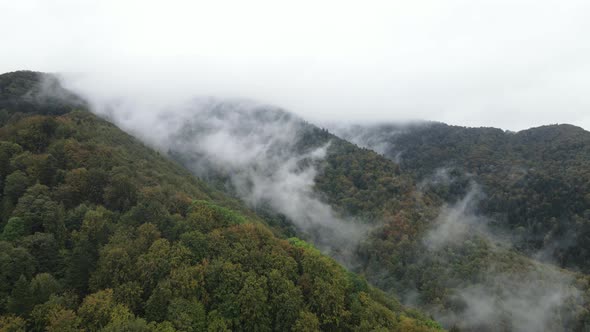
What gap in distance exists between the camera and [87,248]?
63.7 m

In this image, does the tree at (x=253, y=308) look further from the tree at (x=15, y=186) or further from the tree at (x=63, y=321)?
the tree at (x=15, y=186)

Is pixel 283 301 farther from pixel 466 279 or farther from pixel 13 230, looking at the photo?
pixel 466 279

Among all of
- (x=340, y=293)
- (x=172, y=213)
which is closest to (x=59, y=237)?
(x=172, y=213)

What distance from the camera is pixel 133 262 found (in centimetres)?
6391

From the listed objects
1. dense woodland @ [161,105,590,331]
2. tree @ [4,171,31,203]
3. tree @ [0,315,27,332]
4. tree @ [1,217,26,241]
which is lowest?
dense woodland @ [161,105,590,331]

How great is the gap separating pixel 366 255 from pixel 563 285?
73.1m

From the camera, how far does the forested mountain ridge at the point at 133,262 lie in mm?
55594

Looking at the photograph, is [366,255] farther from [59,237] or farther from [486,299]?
[59,237]

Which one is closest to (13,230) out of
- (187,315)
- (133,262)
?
(133,262)

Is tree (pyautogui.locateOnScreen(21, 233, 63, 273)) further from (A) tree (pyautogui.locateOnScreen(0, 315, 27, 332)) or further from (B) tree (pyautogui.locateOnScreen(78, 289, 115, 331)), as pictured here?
(B) tree (pyautogui.locateOnScreen(78, 289, 115, 331))

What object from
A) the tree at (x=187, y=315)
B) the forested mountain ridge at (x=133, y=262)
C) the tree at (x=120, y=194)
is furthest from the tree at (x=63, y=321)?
the tree at (x=120, y=194)

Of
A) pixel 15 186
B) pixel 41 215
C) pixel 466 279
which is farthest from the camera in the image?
pixel 466 279

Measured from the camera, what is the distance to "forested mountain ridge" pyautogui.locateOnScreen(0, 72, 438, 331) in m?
55.6

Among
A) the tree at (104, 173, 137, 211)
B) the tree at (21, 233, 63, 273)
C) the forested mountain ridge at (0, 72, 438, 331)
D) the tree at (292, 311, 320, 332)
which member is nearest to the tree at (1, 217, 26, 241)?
the forested mountain ridge at (0, 72, 438, 331)
